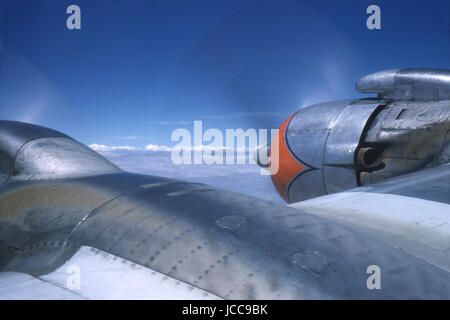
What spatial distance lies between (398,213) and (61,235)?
2.79 metres

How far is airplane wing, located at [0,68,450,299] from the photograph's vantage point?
165cm

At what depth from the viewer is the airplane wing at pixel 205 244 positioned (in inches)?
65.1

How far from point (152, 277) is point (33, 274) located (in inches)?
29.9

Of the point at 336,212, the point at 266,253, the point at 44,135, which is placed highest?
the point at 44,135

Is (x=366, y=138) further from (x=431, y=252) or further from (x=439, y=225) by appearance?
(x=431, y=252)

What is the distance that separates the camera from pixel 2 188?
13.1ft

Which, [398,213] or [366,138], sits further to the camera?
[366,138]

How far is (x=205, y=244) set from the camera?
193cm

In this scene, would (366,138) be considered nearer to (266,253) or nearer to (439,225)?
(439,225)

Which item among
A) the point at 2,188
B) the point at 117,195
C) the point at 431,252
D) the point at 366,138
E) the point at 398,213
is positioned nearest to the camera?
the point at 431,252
